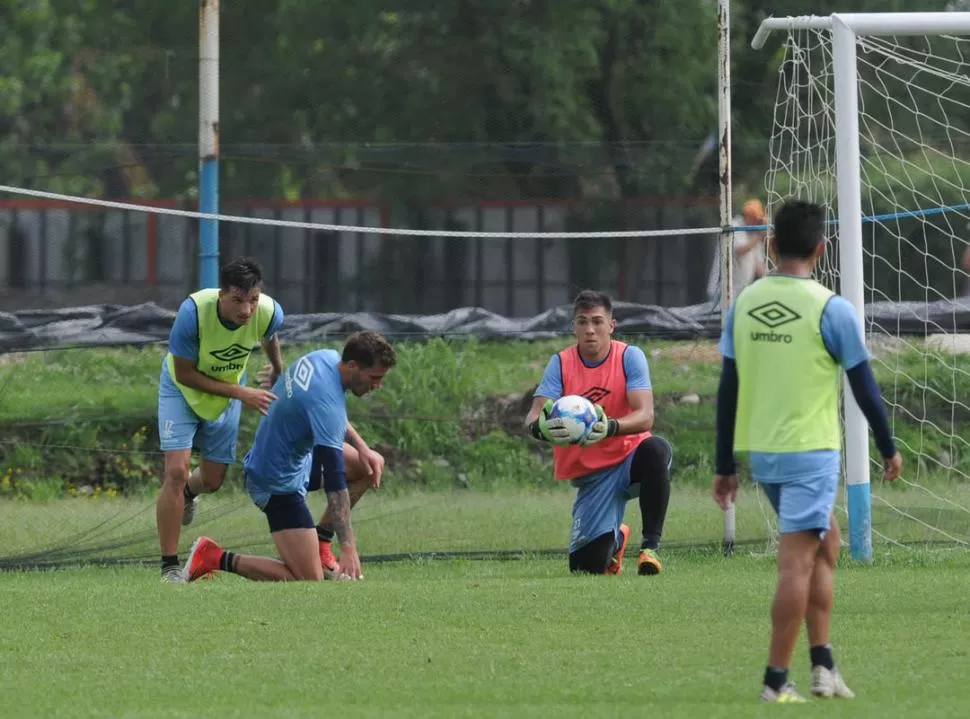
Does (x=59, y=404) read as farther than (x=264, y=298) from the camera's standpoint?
Yes

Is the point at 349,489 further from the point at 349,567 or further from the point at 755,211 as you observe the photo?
the point at 755,211

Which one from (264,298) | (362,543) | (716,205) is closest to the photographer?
(264,298)

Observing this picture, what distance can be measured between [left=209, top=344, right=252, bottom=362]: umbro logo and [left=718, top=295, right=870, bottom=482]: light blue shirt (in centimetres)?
468

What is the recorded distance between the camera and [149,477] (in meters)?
13.0

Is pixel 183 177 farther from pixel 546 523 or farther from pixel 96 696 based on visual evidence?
pixel 96 696

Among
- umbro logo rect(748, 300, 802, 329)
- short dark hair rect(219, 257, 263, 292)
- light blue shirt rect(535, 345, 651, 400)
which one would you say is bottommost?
light blue shirt rect(535, 345, 651, 400)

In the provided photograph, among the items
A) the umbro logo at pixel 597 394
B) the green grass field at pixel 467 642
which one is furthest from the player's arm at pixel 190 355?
the umbro logo at pixel 597 394

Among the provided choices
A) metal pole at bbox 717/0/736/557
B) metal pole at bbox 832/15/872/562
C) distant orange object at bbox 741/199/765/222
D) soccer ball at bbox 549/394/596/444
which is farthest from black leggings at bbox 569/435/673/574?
distant orange object at bbox 741/199/765/222

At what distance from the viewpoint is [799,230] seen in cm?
582

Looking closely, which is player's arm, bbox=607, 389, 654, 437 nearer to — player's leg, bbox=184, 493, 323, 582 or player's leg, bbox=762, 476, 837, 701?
player's leg, bbox=184, 493, 323, 582

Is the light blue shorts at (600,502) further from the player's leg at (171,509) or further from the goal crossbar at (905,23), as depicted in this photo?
the goal crossbar at (905,23)

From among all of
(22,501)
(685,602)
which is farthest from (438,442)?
(685,602)

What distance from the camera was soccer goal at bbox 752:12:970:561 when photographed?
995 centimetres

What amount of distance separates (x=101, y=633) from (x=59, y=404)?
5.12 m
